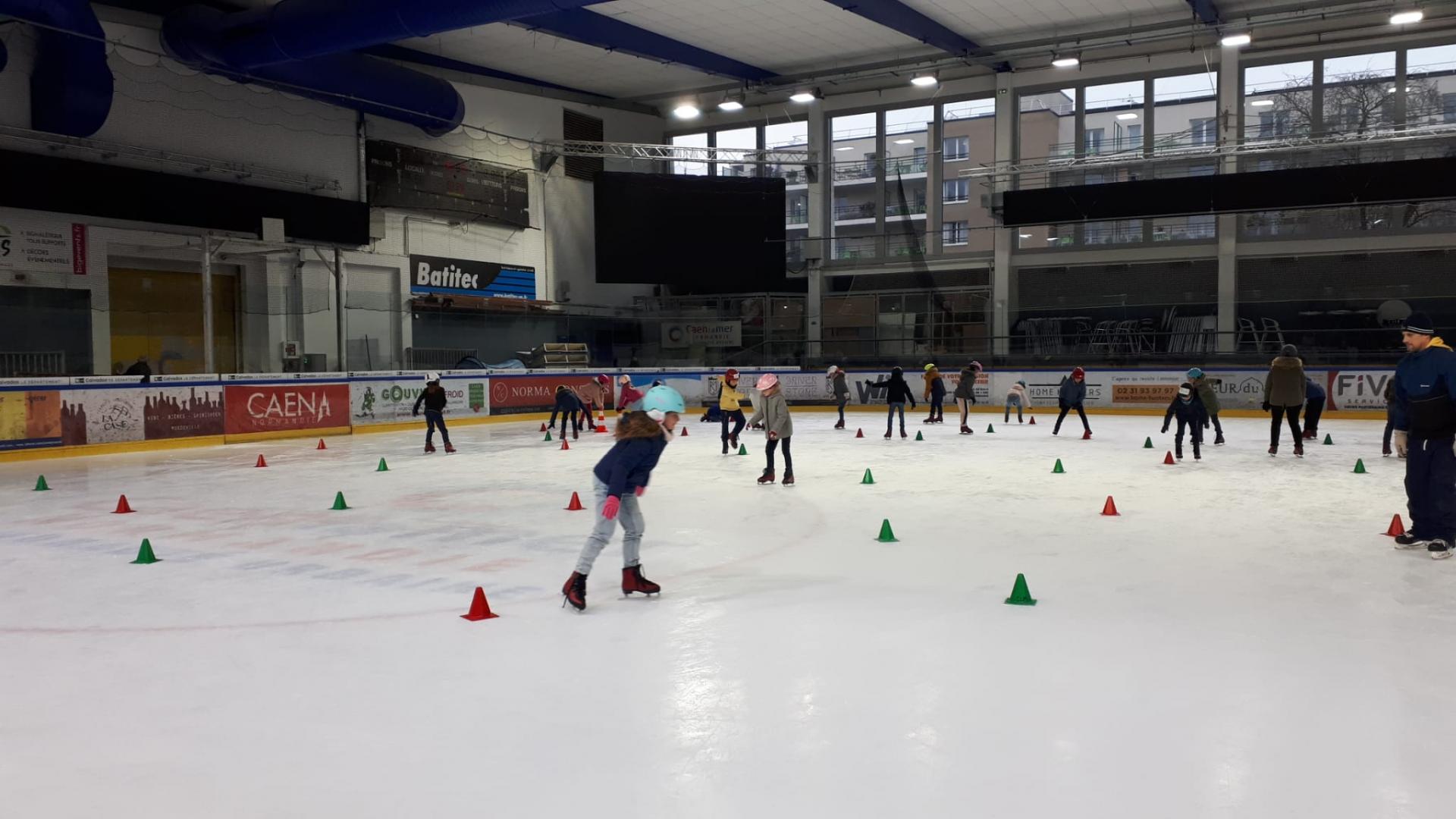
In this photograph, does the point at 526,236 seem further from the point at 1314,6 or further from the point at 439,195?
the point at 1314,6

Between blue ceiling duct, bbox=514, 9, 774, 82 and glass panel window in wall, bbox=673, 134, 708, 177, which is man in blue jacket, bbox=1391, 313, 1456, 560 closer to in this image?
blue ceiling duct, bbox=514, 9, 774, 82

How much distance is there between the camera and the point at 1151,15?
79.2 feet

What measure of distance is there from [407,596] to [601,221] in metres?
24.0

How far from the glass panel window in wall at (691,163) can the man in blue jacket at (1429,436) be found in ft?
81.2

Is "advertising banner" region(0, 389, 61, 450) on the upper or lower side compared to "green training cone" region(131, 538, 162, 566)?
upper

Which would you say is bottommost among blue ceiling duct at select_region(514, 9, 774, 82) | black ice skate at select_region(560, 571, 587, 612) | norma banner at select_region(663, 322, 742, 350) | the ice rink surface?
the ice rink surface

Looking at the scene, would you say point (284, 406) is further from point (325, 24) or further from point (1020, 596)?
point (1020, 596)

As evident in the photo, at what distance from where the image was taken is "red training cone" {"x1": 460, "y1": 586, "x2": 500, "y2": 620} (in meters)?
5.49

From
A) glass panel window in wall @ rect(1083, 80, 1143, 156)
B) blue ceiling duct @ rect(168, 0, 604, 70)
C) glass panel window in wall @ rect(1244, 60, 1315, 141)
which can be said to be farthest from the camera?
glass panel window in wall @ rect(1083, 80, 1143, 156)

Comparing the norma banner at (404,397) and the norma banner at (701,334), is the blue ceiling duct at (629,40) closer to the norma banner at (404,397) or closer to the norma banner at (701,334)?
the norma banner at (701,334)

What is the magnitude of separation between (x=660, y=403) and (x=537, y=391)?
66.6 feet

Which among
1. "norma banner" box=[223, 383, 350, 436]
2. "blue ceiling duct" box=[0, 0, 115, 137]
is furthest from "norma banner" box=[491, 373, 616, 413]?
"blue ceiling duct" box=[0, 0, 115, 137]

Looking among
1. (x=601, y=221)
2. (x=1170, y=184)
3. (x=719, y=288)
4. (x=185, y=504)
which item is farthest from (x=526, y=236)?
(x=185, y=504)

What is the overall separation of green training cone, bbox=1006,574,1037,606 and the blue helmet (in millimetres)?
2191
